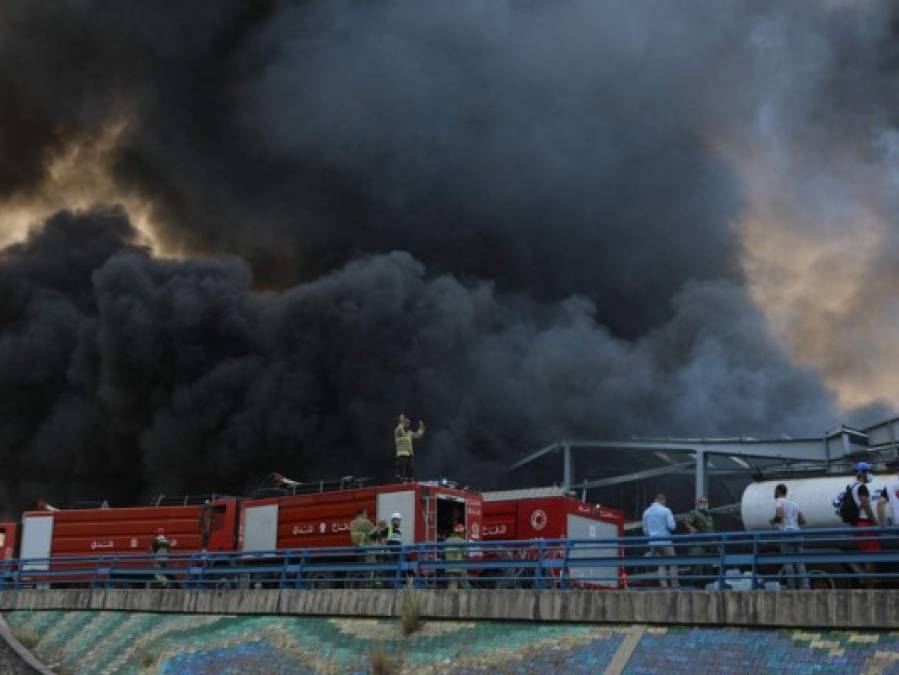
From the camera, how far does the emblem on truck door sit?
25.4 metres

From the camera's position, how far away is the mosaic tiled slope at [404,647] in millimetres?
11930

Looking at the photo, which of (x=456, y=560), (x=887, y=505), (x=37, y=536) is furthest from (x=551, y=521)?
(x=37, y=536)

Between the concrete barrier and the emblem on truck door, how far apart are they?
28.8ft

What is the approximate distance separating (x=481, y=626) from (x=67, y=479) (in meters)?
43.5

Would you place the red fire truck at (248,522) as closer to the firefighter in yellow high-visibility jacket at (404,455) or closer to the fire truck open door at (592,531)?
the firefighter in yellow high-visibility jacket at (404,455)

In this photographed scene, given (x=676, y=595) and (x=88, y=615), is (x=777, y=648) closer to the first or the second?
(x=676, y=595)

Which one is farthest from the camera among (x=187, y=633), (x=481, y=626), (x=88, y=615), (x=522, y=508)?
(x=522, y=508)

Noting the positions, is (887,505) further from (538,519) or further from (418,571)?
(538,519)

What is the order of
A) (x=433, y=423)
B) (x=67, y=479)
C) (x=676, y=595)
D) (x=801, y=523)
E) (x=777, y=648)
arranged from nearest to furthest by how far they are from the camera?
(x=777, y=648) → (x=676, y=595) → (x=801, y=523) → (x=433, y=423) → (x=67, y=479)

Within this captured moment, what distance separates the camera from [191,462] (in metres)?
50.9

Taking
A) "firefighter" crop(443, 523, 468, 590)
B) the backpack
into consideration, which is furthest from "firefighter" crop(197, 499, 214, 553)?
the backpack

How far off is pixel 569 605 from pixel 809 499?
824 cm

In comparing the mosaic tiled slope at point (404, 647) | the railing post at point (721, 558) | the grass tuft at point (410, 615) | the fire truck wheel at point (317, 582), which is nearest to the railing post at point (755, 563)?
the railing post at point (721, 558)

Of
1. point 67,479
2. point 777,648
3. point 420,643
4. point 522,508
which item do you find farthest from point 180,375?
point 777,648
